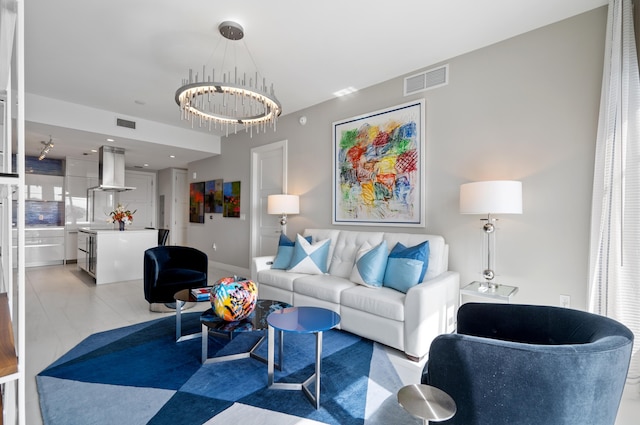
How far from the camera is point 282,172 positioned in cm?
504

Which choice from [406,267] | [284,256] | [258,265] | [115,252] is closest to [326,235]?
[284,256]

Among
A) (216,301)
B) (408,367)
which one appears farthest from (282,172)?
(408,367)

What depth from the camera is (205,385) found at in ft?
6.84

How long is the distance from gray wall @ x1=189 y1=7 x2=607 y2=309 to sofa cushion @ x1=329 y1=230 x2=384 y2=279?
0.98 ft

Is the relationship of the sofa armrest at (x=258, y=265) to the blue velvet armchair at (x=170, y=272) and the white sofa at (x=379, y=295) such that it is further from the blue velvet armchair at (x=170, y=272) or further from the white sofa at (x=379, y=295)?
the blue velvet armchair at (x=170, y=272)

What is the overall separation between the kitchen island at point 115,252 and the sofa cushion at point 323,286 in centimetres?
343

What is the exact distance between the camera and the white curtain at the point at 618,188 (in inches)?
81.4

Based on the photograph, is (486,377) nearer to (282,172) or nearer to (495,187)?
(495,187)

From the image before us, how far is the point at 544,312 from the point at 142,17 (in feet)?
11.8

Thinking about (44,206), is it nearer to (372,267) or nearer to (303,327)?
(372,267)

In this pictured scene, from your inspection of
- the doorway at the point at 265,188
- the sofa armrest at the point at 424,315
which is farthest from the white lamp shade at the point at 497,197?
the doorway at the point at 265,188

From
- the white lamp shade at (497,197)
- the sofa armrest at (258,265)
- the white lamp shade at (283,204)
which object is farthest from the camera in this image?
the white lamp shade at (283,204)

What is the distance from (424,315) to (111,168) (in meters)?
6.13

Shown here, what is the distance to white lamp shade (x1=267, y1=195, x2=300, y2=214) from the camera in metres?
4.42
